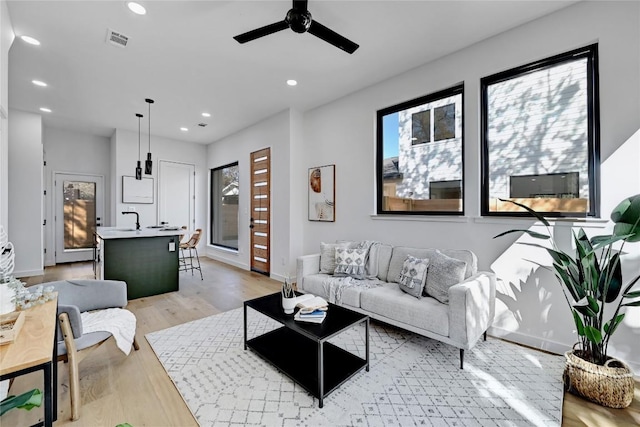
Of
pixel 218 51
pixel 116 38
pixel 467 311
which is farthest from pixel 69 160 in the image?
pixel 467 311

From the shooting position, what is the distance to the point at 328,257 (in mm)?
3611

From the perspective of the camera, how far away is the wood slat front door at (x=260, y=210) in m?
5.37

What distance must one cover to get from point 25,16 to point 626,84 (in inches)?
200

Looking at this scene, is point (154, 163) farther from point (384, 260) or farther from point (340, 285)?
point (384, 260)

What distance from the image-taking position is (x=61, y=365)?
7.62 ft

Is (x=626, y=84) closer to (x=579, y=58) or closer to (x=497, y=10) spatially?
(x=579, y=58)

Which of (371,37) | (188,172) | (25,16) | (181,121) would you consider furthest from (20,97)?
(371,37)

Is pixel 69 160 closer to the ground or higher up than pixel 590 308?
higher up

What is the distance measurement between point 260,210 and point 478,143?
3.90 metres

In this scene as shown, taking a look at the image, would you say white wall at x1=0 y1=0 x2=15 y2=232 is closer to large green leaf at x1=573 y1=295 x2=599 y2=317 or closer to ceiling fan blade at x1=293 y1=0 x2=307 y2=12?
ceiling fan blade at x1=293 y1=0 x2=307 y2=12

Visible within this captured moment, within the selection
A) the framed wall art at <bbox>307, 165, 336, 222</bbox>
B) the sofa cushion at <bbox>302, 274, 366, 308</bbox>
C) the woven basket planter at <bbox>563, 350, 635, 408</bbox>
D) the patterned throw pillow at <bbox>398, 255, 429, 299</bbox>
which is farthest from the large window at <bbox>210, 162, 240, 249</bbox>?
the woven basket planter at <bbox>563, 350, 635, 408</bbox>

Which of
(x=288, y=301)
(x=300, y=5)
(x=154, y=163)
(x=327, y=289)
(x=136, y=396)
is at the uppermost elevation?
(x=300, y=5)

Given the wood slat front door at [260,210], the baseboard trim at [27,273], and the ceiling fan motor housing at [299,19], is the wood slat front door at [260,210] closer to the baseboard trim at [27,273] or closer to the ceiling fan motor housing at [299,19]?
the ceiling fan motor housing at [299,19]

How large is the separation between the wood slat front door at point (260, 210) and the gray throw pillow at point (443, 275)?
3.28m
